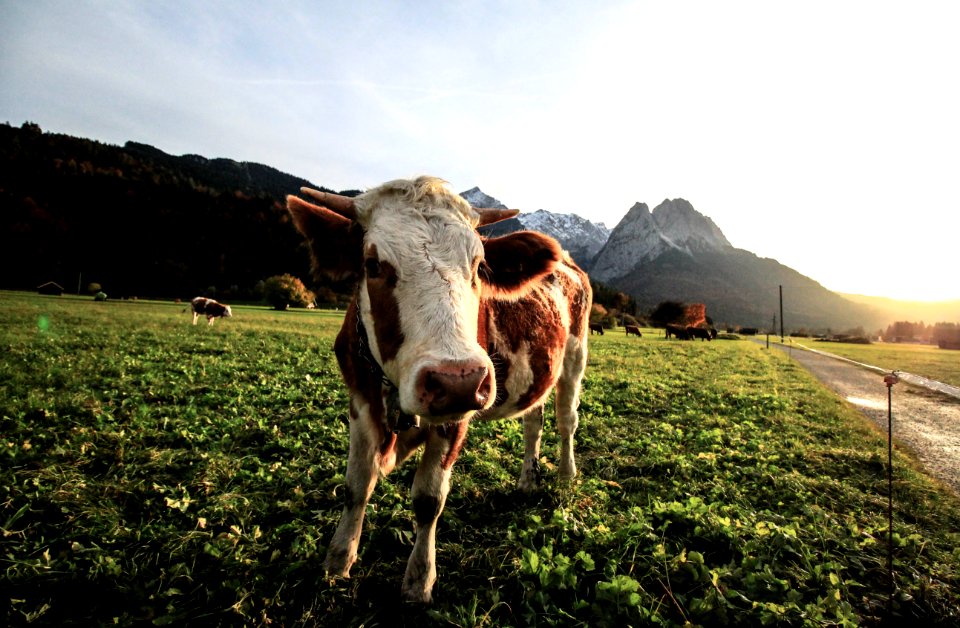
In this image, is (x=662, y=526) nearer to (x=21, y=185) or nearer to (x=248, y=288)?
(x=248, y=288)

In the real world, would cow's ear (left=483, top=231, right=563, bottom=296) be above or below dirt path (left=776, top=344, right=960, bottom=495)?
above

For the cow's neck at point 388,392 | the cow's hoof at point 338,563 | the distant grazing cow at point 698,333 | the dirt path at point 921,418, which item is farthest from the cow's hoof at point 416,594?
the distant grazing cow at point 698,333

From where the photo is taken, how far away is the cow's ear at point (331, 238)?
3055 mm

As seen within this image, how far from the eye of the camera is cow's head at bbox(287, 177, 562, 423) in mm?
2131

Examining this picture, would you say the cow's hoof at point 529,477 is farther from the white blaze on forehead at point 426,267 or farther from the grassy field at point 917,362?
the grassy field at point 917,362

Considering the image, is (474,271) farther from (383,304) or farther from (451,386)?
(451,386)

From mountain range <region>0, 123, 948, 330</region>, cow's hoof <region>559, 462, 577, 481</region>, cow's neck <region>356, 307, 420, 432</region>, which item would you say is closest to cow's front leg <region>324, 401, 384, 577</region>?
cow's neck <region>356, 307, 420, 432</region>

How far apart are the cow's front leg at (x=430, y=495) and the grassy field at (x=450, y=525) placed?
0.65 feet

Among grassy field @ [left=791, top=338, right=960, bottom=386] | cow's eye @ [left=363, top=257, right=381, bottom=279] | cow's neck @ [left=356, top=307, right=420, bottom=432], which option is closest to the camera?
cow's eye @ [left=363, top=257, right=381, bottom=279]

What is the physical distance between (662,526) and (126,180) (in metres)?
144

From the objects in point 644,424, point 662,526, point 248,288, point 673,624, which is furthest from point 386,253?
point 248,288

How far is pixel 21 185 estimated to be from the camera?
316 ft

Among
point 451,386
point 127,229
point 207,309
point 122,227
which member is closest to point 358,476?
point 451,386

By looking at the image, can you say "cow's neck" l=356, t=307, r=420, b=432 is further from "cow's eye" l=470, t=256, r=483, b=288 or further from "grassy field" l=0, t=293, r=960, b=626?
"grassy field" l=0, t=293, r=960, b=626
